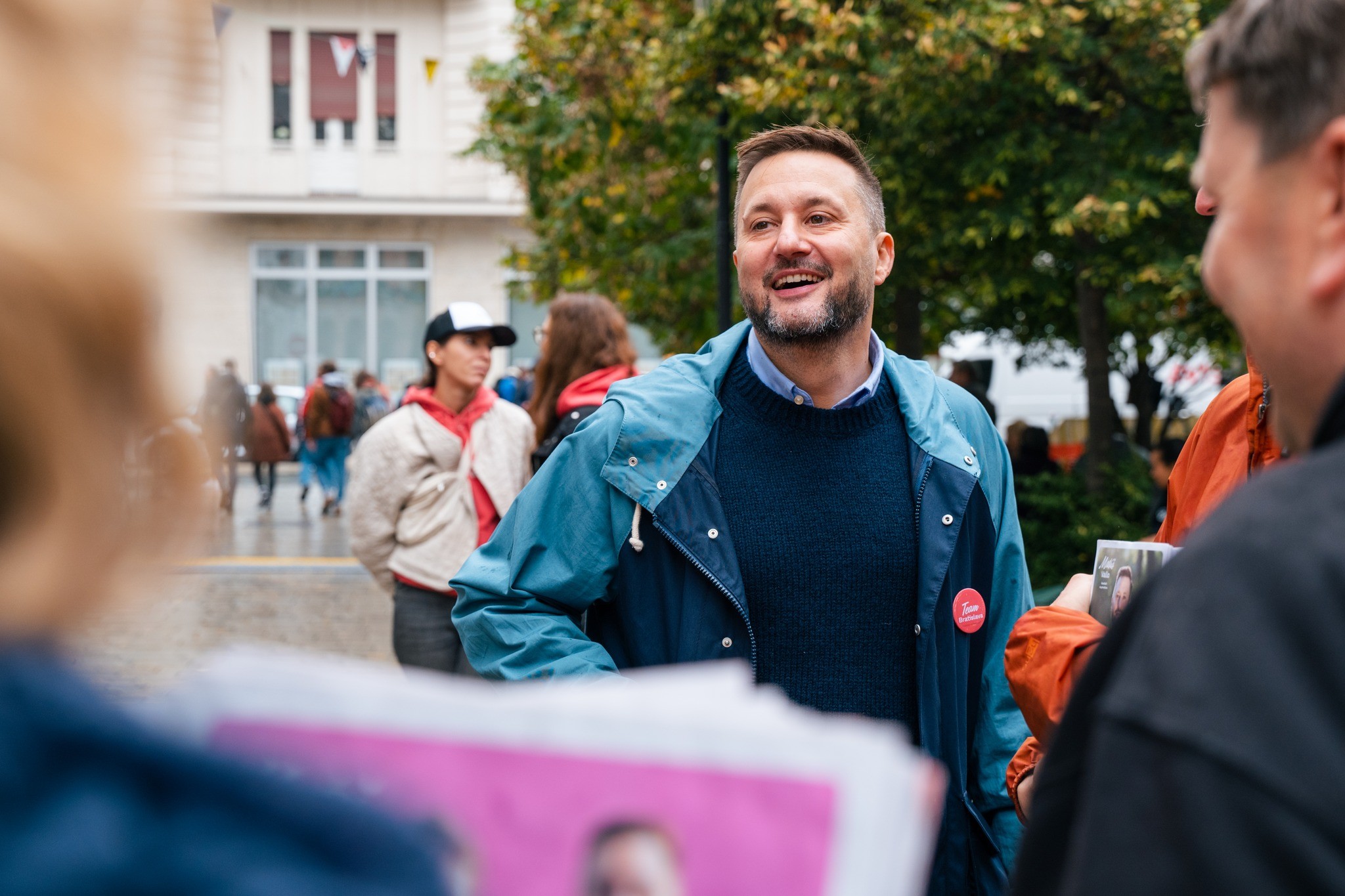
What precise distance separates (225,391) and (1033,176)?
10200 millimetres

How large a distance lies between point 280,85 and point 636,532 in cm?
2841

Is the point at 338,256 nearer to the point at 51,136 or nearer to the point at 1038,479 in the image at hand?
the point at 1038,479

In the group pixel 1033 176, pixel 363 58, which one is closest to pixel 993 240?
pixel 1033 176

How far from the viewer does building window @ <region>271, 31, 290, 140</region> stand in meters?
28.1

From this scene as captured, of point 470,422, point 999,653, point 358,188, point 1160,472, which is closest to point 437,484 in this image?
point 470,422

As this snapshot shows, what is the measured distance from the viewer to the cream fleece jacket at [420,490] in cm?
502

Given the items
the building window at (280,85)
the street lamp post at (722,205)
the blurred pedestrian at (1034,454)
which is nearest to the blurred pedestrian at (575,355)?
the street lamp post at (722,205)

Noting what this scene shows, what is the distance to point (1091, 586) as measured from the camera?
1.95m

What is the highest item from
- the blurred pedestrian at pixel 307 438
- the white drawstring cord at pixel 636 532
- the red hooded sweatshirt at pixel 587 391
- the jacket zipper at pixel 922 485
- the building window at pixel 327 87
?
the building window at pixel 327 87

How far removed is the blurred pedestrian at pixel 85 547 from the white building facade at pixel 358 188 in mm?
27782

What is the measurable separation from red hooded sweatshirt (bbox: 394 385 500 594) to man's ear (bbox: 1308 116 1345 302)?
4.18 meters

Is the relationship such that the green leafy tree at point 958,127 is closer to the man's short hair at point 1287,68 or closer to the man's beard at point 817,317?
the man's beard at point 817,317

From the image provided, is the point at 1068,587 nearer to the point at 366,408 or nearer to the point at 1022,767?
the point at 1022,767

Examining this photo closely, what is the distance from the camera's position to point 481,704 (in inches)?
30.9
